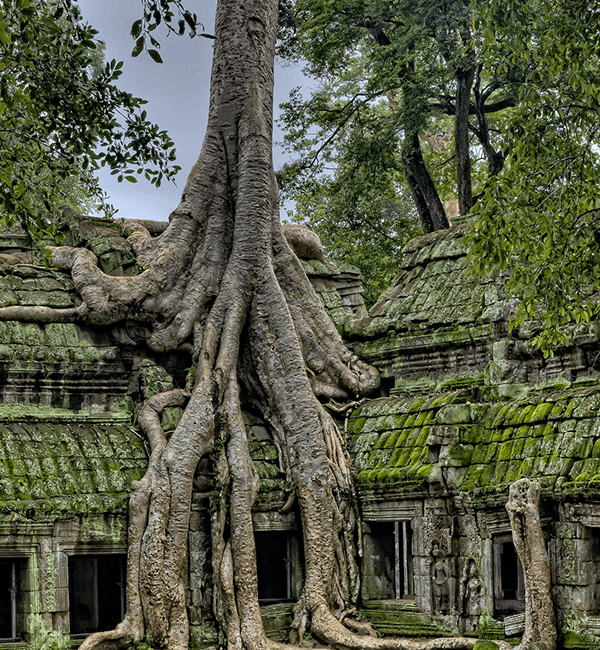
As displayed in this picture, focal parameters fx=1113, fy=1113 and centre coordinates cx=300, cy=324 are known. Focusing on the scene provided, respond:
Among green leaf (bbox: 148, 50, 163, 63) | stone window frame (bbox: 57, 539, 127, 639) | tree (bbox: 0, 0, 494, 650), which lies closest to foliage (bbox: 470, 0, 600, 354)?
green leaf (bbox: 148, 50, 163, 63)

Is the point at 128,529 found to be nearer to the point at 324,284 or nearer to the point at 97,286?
the point at 97,286

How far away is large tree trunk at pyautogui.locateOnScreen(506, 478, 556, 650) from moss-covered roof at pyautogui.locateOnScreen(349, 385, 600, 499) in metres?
0.27

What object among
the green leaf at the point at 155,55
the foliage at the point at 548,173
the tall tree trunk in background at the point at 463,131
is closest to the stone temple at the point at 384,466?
the foliage at the point at 548,173

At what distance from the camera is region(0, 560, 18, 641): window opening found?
429 inches

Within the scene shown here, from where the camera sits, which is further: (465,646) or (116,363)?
(116,363)

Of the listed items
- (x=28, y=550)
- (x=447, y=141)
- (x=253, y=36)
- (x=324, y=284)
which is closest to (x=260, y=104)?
(x=253, y=36)

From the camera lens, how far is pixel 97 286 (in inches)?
502

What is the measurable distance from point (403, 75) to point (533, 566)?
10.7 metres

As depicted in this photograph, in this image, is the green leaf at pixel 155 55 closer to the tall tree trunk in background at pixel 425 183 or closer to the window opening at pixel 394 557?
the window opening at pixel 394 557

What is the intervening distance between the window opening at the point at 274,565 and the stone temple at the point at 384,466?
2cm

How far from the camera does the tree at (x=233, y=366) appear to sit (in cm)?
1134

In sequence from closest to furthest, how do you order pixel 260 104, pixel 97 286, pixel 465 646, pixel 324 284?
pixel 465 646 < pixel 97 286 < pixel 260 104 < pixel 324 284

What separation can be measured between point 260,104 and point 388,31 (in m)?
5.31

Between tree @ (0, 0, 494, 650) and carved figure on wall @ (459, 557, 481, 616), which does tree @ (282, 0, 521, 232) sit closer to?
tree @ (0, 0, 494, 650)
